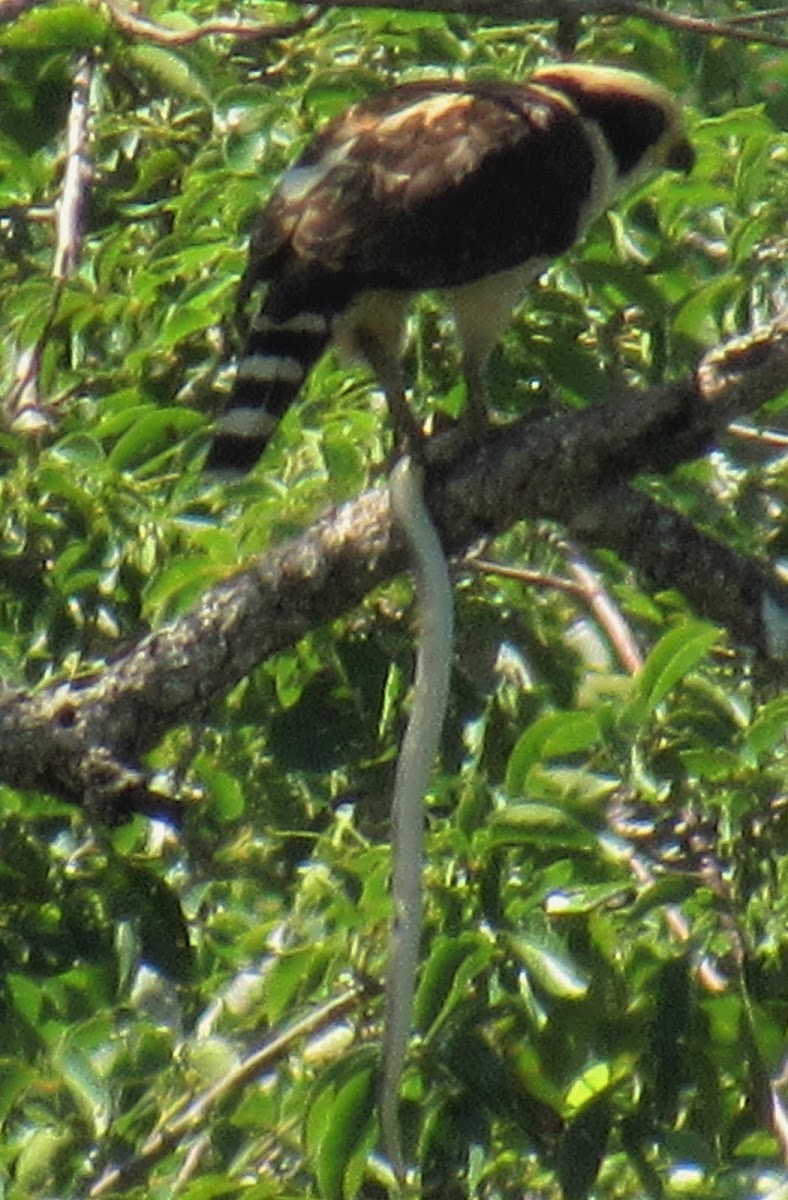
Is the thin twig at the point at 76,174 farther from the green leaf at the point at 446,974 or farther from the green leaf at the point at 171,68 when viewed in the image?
the green leaf at the point at 446,974

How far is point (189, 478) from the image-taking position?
3.04 metres

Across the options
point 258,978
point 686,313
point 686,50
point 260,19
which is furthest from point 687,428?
Answer: point 260,19

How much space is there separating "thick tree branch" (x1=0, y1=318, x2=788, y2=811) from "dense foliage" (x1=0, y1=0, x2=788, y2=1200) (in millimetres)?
110

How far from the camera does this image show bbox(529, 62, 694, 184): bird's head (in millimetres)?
3480

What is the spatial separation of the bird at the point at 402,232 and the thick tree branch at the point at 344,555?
0.67 ft

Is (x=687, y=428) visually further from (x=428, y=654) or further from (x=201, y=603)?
(x=201, y=603)

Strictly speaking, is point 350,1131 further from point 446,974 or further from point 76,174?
point 76,174

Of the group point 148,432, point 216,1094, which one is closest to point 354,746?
point 148,432

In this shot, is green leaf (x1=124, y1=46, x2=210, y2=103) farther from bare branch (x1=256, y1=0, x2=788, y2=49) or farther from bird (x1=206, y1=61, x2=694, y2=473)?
bare branch (x1=256, y1=0, x2=788, y2=49)

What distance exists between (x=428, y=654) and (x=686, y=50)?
1407 millimetres

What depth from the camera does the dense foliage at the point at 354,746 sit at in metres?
2.36

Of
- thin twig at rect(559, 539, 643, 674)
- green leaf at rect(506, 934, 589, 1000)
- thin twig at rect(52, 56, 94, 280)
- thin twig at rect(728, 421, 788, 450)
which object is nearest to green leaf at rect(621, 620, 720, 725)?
→ green leaf at rect(506, 934, 589, 1000)

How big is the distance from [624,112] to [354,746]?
111 centimetres

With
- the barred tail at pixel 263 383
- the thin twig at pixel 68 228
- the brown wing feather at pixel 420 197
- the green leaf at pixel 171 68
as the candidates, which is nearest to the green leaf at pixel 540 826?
the barred tail at pixel 263 383
